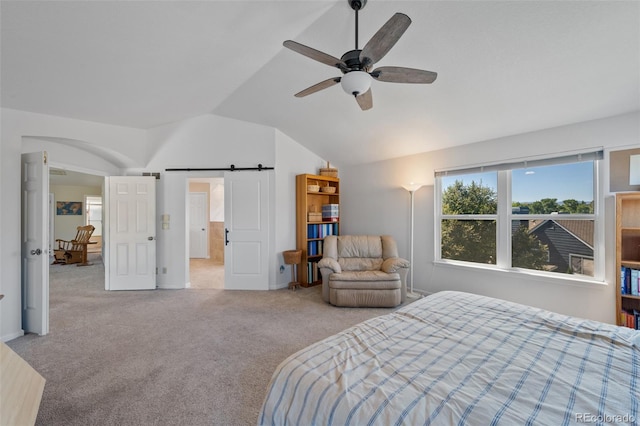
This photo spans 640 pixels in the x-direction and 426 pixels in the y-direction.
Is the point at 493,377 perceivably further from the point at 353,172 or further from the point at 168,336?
the point at 353,172

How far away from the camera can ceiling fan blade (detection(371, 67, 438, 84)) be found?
6.06 feet

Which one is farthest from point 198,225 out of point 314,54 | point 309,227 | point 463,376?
point 463,376

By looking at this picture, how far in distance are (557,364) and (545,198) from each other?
285cm

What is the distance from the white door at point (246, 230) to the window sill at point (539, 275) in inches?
114

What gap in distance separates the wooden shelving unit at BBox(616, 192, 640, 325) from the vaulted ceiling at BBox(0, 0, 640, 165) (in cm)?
94

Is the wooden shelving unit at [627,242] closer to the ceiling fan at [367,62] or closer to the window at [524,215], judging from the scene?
the window at [524,215]

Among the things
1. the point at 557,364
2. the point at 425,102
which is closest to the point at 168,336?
the point at 557,364

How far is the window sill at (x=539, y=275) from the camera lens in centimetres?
292

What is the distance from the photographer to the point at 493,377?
3.61ft

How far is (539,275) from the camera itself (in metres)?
3.25

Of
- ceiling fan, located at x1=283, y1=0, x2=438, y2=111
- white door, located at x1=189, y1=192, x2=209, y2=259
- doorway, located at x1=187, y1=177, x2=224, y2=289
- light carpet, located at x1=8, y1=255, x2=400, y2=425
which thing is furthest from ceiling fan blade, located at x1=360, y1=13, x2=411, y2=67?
white door, located at x1=189, y1=192, x2=209, y2=259

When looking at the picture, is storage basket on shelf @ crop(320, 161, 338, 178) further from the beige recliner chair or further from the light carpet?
the light carpet

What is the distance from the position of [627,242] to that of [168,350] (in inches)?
180

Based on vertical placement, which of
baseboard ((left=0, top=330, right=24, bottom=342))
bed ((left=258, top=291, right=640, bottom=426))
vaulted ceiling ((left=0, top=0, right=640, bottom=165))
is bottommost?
baseboard ((left=0, top=330, right=24, bottom=342))
